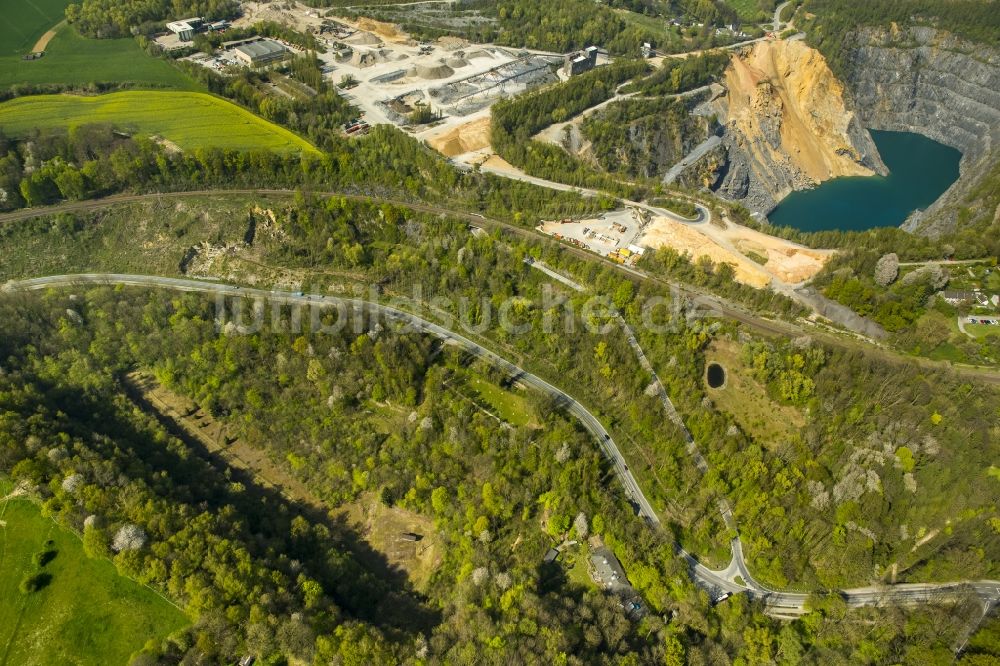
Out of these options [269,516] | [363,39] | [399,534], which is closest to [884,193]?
[363,39]

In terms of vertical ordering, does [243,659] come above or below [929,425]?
below

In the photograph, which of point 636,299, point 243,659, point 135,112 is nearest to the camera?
point 243,659

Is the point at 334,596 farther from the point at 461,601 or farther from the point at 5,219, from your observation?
the point at 5,219

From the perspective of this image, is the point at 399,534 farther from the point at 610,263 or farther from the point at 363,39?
the point at 363,39

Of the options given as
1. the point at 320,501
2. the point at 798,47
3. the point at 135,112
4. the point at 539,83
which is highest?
the point at 798,47

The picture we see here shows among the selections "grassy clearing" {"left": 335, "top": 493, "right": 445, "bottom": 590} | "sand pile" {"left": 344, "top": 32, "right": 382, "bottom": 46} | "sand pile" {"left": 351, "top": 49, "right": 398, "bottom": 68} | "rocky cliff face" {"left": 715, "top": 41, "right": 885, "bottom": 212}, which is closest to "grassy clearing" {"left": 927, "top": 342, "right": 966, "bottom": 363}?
"rocky cliff face" {"left": 715, "top": 41, "right": 885, "bottom": 212}

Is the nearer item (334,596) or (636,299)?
(334,596)

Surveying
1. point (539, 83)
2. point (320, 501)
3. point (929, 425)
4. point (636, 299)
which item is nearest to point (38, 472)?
point (320, 501)
